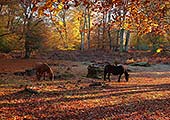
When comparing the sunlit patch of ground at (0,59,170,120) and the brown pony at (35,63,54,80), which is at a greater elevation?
the brown pony at (35,63,54,80)

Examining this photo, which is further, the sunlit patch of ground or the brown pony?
the brown pony

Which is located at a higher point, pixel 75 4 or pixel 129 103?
pixel 75 4

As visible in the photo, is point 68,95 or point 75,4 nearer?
point 75,4

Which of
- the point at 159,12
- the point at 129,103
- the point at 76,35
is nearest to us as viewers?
the point at 159,12

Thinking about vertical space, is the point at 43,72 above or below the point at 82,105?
above

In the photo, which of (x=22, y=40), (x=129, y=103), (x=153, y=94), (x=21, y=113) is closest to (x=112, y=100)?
(x=129, y=103)

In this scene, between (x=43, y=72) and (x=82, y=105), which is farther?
(x=43, y=72)

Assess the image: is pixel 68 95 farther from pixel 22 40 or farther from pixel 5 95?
pixel 22 40

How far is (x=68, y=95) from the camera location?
13352mm

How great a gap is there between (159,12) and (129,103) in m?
3.75

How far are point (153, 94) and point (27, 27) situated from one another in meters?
22.4

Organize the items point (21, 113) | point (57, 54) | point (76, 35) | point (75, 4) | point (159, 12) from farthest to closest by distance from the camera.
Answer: point (76, 35) < point (57, 54) < point (159, 12) < point (21, 113) < point (75, 4)

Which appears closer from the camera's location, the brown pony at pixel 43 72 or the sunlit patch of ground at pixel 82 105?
the sunlit patch of ground at pixel 82 105

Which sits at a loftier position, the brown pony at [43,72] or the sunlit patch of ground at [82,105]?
the brown pony at [43,72]
